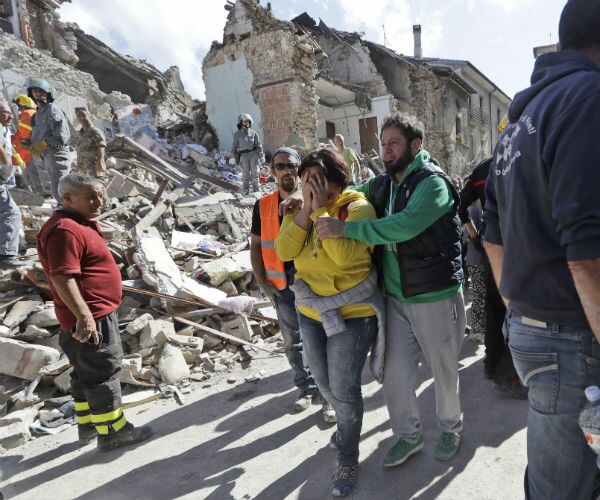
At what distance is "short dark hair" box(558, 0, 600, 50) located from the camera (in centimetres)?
117

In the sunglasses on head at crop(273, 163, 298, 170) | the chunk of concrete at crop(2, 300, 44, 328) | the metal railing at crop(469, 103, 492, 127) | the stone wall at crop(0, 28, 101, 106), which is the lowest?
the chunk of concrete at crop(2, 300, 44, 328)

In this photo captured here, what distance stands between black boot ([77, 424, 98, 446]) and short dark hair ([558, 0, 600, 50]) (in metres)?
3.74

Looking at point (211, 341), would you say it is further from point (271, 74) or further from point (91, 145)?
point (271, 74)

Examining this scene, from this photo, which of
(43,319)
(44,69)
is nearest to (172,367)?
(43,319)

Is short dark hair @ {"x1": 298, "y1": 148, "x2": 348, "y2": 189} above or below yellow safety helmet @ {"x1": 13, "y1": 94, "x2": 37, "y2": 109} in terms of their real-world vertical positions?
below

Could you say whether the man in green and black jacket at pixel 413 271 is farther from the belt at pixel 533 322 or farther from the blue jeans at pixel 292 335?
the blue jeans at pixel 292 335

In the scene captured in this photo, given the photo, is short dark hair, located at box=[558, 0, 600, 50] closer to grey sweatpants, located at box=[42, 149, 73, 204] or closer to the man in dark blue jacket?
the man in dark blue jacket

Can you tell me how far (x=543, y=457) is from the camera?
1302 millimetres

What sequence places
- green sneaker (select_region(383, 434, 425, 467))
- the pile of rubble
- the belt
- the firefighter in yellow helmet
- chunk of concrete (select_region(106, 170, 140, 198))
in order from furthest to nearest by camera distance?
chunk of concrete (select_region(106, 170, 140, 198))
the firefighter in yellow helmet
the pile of rubble
green sneaker (select_region(383, 434, 425, 467))
the belt

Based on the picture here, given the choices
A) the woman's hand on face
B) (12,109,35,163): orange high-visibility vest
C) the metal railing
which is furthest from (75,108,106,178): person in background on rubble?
the metal railing

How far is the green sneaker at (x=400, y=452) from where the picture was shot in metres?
2.46

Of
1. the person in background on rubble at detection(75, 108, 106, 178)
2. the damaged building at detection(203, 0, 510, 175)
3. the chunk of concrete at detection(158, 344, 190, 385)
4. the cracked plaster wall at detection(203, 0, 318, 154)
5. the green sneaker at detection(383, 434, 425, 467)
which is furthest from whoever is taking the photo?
the damaged building at detection(203, 0, 510, 175)

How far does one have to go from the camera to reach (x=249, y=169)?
9.81 meters

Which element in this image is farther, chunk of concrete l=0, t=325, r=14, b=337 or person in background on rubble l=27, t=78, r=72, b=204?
person in background on rubble l=27, t=78, r=72, b=204
